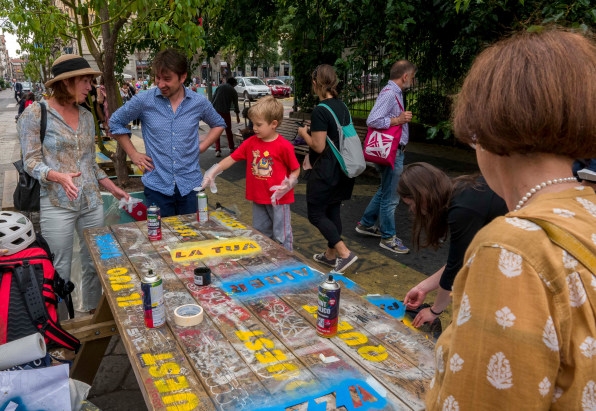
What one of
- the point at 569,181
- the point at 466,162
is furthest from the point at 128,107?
the point at 466,162

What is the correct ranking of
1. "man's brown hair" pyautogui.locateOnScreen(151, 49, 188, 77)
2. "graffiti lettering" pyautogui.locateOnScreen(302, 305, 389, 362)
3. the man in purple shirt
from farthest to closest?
the man in purple shirt
"man's brown hair" pyautogui.locateOnScreen(151, 49, 188, 77)
"graffiti lettering" pyautogui.locateOnScreen(302, 305, 389, 362)

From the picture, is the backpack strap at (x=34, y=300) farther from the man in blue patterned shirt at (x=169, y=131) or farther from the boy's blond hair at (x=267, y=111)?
the boy's blond hair at (x=267, y=111)

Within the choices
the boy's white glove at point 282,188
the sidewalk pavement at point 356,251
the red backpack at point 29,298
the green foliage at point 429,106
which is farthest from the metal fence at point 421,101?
the red backpack at point 29,298

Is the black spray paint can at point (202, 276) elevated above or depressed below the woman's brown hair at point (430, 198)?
below

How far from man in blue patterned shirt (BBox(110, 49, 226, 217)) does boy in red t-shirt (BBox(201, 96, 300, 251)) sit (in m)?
0.23

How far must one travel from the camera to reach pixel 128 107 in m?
4.01

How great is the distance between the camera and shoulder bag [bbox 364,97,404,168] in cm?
508

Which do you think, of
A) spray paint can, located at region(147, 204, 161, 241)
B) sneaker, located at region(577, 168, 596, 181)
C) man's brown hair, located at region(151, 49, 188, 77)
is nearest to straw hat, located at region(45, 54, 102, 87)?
man's brown hair, located at region(151, 49, 188, 77)

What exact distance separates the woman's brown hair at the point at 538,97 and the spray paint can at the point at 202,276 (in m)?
1.85

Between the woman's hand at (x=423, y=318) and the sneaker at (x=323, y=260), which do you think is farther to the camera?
the sneaker at (x=323, y=260)

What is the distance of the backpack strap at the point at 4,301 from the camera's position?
2.33 m

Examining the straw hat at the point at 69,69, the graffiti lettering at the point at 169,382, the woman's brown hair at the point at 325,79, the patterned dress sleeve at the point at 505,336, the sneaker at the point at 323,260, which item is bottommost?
the sneaker at the point at 323,260

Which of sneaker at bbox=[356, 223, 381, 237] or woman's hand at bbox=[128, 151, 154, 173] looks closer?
woman's hand at bbox=[128, 151, 154, 173]

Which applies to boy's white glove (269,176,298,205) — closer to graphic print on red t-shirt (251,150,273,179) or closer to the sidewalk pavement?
graphic print on red t-shirt (251,150,273,179)
